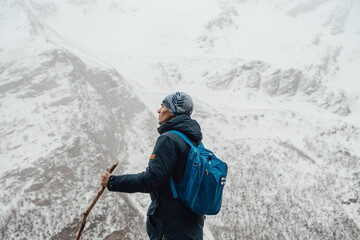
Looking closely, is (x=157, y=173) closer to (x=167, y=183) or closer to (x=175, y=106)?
(x=167, y=183)

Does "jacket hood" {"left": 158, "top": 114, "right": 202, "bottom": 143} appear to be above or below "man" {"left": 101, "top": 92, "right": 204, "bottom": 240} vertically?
above

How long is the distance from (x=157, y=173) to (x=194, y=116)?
81.6 feet

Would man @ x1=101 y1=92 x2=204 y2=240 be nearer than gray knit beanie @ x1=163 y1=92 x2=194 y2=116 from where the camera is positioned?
Yes

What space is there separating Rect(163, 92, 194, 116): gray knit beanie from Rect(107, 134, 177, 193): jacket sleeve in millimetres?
503

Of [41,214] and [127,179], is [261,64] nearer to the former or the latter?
[41,214]

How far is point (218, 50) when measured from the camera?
42719 mm

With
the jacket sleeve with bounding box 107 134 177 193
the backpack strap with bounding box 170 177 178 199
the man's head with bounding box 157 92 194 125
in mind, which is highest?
the man's head with bounding box 157 92 194 125

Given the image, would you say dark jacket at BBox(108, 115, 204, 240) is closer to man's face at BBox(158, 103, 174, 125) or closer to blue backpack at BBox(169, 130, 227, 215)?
blue backpack at BBox(169, 130, 227, 215)

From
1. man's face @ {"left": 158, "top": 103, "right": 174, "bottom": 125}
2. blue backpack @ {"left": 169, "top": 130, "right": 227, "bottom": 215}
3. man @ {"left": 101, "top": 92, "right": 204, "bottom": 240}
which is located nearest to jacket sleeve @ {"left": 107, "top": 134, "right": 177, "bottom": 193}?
man @ {"left": 101, "top": 92, "right": 204, "bottom": 240}

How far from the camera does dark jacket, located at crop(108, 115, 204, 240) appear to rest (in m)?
2.37

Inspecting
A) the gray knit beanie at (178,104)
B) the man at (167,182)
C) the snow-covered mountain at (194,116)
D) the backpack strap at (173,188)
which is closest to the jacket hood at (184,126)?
the man at (167,182)

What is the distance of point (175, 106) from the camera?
2838 millimetres

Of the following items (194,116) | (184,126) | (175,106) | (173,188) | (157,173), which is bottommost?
(194,116)

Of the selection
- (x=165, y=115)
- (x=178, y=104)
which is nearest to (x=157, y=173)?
(x=165, y=115)
